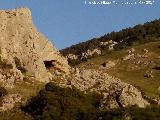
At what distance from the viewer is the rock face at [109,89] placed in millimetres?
86375

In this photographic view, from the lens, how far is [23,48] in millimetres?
103938

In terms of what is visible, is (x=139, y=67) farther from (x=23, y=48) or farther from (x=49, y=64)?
(x=23, y=48)

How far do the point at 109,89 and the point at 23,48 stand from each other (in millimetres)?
19654

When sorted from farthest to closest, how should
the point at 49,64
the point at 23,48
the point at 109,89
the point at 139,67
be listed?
the point at 139,67 → the point at 49,64 → the point at 23,48 → the point at 109,89

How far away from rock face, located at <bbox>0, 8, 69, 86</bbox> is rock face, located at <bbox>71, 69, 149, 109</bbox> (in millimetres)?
7310

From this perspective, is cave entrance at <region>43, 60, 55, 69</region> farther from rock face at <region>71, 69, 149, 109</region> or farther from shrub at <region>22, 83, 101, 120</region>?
shrub at <region>22, 83, 101, 120</region>

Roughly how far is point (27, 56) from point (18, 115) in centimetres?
1975

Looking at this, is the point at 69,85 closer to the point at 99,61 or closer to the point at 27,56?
the point at 27,56

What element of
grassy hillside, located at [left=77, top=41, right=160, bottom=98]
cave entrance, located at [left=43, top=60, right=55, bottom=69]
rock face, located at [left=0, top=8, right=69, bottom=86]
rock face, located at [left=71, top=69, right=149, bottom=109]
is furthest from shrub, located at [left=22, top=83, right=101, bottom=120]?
grassy hillside, located at [left=77, top=41, right=160, bottom=98]

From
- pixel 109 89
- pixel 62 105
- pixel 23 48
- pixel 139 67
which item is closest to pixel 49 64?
pixel 23 48

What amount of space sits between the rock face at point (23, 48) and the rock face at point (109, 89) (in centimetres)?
731

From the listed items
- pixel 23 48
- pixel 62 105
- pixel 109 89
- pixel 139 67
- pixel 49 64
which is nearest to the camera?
pixel 62 105

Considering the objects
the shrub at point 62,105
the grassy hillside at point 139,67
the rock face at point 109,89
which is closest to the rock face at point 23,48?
the rock face at point 109,89

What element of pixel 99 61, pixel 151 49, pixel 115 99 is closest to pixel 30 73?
pixel 115 99
